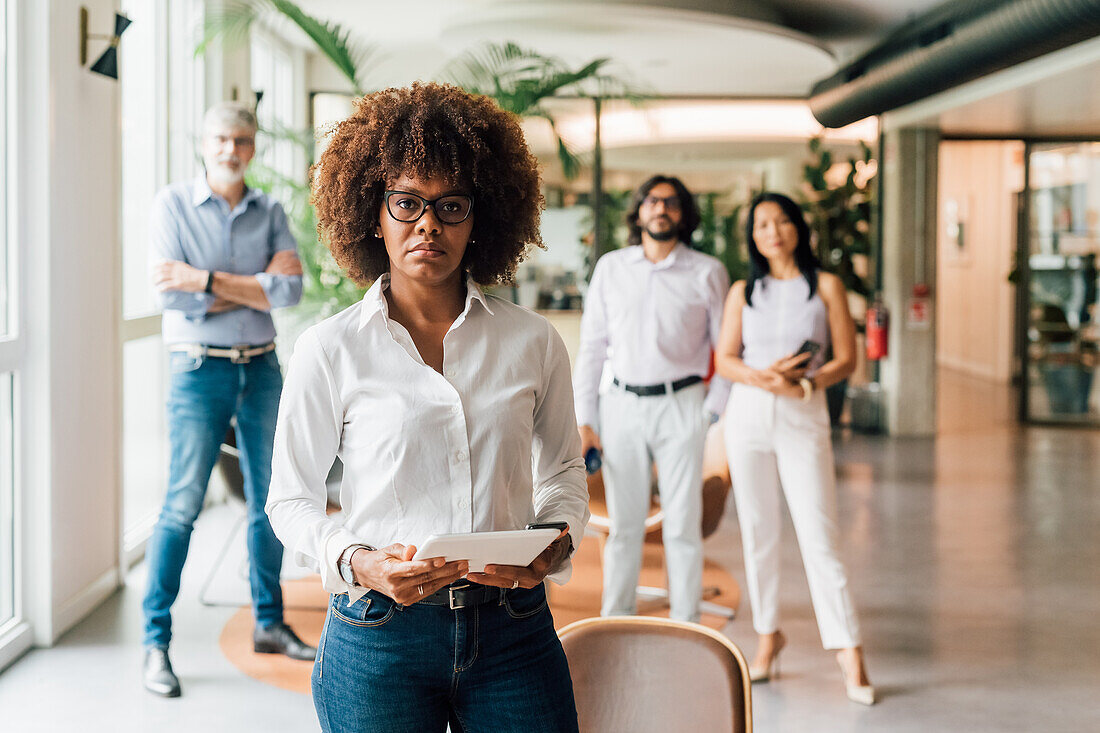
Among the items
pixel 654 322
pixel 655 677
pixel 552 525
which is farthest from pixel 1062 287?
pixel 552 525

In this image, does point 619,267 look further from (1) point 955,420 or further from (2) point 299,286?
(1) point 955,420

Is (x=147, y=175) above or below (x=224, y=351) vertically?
above

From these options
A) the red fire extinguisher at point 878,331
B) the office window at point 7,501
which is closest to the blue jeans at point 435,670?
the office window at point 7,501

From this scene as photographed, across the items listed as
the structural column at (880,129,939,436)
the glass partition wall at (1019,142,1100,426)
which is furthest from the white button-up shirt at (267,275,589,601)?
the glass partition wall at (1019,142,1100,426)

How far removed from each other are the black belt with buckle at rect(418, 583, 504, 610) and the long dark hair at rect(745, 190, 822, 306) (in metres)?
2.52

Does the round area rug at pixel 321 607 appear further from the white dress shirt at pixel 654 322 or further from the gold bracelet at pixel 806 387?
the gold bracelet at pixel 806 387

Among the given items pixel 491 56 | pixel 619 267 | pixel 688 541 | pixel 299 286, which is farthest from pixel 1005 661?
pixel 491 56

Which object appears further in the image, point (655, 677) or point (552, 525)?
point (655, 677)

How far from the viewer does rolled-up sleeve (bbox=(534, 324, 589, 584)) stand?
66.2 inches

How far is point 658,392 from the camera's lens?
13.2ft

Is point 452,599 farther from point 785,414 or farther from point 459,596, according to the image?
point 785,414

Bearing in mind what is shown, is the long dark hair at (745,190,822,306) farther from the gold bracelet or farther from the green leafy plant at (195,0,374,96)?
the green leafy plant at (195,0,374,96)

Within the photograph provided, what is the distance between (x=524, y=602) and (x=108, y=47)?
12.0ft

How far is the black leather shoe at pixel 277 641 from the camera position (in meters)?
3.96
